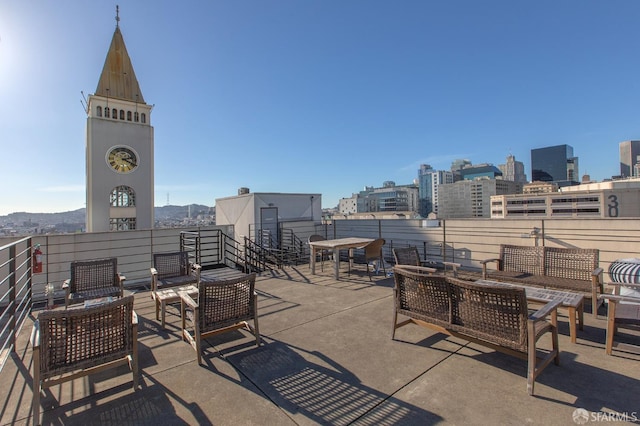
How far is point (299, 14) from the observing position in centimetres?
910

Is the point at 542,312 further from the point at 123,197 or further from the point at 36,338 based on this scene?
the point at 123,197

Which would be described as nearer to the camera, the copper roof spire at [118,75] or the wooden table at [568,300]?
the wooden table at [568,300]

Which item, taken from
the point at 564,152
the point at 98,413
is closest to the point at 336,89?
the point at 98,413

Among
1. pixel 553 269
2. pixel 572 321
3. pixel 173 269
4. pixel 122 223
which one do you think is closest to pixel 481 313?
pixel 572 321

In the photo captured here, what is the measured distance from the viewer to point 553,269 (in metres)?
4.16

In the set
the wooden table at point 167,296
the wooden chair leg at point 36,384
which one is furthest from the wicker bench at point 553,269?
the wooden chair leg at point 36,384

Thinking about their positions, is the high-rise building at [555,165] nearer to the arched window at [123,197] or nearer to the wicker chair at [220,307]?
the arched window at [123,197]

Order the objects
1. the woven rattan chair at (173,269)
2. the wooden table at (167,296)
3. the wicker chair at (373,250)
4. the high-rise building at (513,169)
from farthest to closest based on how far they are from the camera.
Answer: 1. the high-rise building at (513,169)
2. the wicker chair at (373,250)
3. the woven rattan chair at (173,269)
4. the wooden table at (167,296)

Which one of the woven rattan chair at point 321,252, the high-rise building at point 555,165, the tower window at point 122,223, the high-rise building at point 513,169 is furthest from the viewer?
the high-rise building at point 513,169

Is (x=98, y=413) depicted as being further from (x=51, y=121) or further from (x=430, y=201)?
(x=430, y=201)

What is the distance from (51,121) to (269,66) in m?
12.4

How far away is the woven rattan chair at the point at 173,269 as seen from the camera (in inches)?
172

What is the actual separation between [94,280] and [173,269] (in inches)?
40.5

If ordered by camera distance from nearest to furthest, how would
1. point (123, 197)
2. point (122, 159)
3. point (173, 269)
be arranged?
point (173, 269), point (123, 197), point (122, 159)
